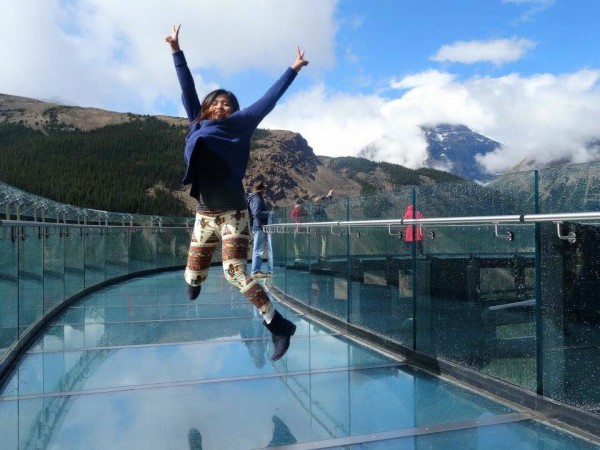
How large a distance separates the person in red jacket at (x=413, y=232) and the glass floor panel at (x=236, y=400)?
89 centimetres

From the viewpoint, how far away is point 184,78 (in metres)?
3.24

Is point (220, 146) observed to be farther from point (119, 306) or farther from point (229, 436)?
point (119, 306)

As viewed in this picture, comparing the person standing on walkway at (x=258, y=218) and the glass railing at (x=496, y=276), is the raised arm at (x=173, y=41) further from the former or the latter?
the person standing on walkway at (x=258, y=218)

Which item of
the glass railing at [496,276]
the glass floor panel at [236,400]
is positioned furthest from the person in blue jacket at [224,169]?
the glass railing at [496,276]

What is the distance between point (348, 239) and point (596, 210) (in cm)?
310

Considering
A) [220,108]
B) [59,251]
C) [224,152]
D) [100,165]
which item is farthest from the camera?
[100,165]

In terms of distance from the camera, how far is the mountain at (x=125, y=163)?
8544 cm

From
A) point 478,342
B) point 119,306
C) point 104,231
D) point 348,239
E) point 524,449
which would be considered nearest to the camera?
point 524,449

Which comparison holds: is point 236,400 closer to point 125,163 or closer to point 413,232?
point 413,232

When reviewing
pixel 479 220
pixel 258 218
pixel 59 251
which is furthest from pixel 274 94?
pixel 258 218

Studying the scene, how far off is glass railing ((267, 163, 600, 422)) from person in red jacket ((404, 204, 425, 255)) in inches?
0.5

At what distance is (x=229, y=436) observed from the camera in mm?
2904

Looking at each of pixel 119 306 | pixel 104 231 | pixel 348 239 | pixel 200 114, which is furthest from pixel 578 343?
pixel 104 231

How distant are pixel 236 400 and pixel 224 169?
136 centimetres
